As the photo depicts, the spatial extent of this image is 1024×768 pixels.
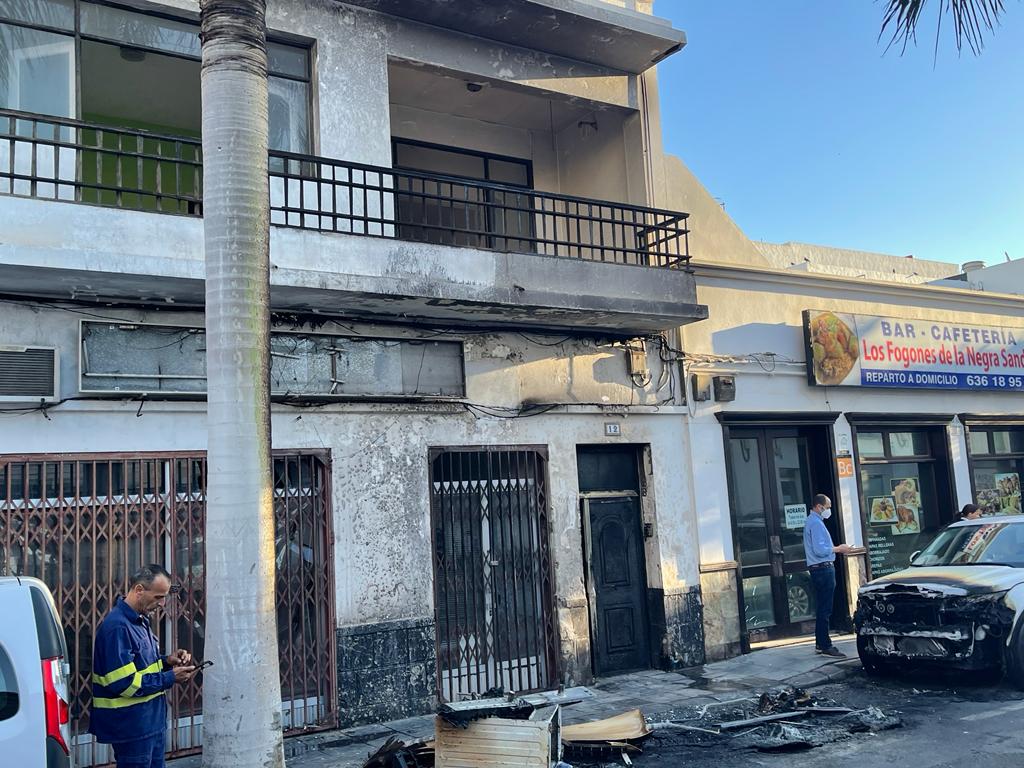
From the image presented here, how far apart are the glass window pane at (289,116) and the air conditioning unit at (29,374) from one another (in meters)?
3.34

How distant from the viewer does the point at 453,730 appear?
6.63m

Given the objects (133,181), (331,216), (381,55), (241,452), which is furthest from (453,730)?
(381,55)

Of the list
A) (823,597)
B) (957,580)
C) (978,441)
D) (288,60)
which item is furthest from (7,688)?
(978,441)

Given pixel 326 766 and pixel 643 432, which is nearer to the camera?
pixel 326 766

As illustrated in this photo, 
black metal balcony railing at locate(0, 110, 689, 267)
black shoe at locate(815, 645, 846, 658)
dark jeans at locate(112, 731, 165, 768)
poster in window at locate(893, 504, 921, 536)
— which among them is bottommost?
black shoe at locate(815, 645, 846, 658)

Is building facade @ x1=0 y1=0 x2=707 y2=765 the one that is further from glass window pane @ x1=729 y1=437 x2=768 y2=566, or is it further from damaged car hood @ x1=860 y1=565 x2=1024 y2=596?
damaged car hood @ x1=860 y1=565 x2=1024 y2=596

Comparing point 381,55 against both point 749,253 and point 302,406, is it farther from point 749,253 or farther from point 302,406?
point 749,253

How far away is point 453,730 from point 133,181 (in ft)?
21.6

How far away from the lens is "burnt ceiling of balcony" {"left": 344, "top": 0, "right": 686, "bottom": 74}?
10453 millimetres

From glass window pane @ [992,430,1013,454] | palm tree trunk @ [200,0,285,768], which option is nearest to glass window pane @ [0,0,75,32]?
palm tree trunk @ [200,0,285,768]

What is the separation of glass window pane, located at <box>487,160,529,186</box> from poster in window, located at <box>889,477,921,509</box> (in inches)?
294

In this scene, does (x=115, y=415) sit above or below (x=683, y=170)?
below

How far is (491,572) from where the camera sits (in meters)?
10.3

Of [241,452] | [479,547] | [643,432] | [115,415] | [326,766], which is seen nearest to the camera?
[241,452]
